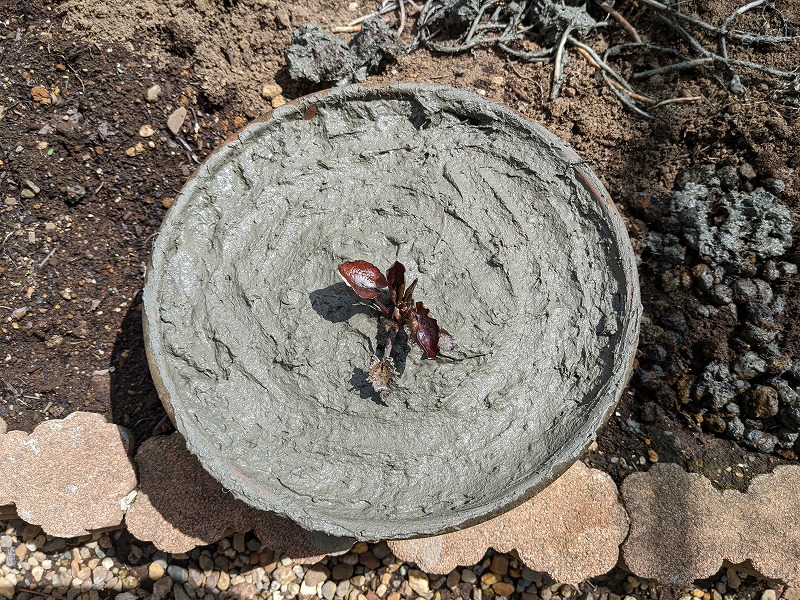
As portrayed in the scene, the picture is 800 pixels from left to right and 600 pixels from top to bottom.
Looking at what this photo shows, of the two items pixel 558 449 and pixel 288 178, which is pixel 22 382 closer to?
pixel 288 178

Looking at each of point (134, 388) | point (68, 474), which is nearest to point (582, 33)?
point (134, 388)

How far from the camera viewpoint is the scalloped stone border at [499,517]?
1600mm

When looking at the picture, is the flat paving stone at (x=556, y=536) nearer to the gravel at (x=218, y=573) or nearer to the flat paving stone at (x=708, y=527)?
the flat paving stone at (x=708, y=527)

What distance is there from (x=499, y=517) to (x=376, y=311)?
70 centimetres

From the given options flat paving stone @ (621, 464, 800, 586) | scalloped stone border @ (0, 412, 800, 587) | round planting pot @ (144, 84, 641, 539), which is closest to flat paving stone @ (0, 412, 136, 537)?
scalloped stone border @ (0, 412, 800, 587)

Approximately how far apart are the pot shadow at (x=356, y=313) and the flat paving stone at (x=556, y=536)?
508 millimetres

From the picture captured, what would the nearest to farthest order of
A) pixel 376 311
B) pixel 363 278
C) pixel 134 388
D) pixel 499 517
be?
pixel 363 278 → pixel 376 311 → pixel 499 517 → pixel 134 388

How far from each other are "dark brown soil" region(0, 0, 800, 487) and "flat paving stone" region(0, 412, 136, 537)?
0.30 ft

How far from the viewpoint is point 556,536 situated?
1633 millimetres

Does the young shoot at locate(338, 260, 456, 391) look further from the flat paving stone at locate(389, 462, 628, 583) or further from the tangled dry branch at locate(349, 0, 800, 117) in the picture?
the tangled dry branch at locate(349, 0, 800, 117)

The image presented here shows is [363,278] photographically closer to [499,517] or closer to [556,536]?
[499,517]

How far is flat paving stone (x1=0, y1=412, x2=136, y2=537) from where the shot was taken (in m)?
1.71

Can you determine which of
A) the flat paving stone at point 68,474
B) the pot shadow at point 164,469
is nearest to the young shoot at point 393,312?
the pot shadow at point 164,469

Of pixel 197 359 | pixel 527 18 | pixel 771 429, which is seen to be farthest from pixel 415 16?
pixel 771 429
